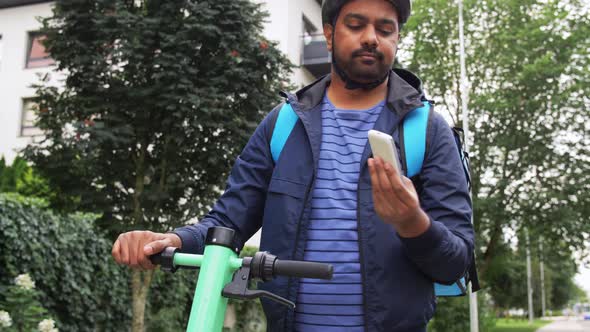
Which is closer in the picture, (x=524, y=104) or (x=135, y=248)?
(x=135, y=248)

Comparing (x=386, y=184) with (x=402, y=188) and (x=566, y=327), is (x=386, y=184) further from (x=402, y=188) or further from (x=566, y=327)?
(x=566, y=327)

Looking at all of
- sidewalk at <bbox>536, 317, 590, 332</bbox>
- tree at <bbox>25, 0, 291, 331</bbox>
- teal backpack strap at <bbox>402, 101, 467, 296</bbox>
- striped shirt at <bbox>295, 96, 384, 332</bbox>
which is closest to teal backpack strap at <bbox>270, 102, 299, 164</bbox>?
striped shirt at <bbox>295, 96, 384, 332</bbox>

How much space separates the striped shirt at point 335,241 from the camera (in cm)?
173

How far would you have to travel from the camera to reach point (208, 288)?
1.30 meters

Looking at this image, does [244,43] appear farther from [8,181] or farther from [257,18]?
[8,181]

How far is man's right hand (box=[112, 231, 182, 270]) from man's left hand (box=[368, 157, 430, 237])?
1.90 feet

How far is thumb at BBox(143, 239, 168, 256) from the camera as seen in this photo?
63.2 inches

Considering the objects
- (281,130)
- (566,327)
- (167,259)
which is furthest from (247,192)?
(566,327)

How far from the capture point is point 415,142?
5.92 feet

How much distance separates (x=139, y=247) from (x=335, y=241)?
0.52m

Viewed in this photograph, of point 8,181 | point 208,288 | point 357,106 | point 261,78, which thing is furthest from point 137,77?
point 208,288

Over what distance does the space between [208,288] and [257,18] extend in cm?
892

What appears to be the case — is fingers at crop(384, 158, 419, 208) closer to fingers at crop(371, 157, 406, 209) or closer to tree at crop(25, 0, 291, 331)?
fingers at crop(371, 157, 406, 209)

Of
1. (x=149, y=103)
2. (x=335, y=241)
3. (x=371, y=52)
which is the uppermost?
(x=149, y=103)
